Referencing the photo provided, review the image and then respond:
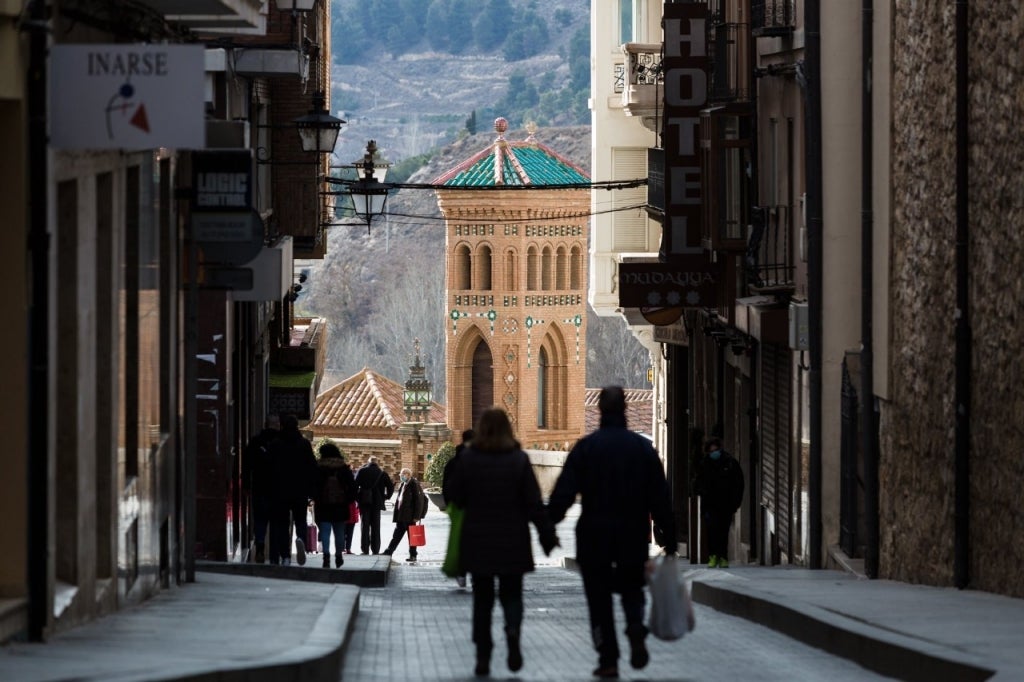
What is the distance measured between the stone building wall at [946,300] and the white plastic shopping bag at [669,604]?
389cm

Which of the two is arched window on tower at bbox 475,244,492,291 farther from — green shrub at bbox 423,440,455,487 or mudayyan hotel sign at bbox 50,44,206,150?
mudayyan hotel sign at bbox 50,44,206,150

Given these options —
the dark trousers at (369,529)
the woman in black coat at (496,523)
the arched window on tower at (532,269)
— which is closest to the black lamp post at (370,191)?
the dark trousers at (369,529)

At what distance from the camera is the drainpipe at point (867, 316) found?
55.6 feet

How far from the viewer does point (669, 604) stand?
9836mm

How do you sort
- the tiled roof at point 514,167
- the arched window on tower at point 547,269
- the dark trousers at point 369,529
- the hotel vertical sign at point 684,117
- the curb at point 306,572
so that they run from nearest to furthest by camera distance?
1. the curb at point 306,572
2. the hotel vertical sign at point 684,117
3. the dark trousers at point 369,529
4. the tiled roof at point 514,167
5. the arched window on tower at point 547,269

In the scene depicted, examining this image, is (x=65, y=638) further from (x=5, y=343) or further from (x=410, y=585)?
(x=410, y=585)

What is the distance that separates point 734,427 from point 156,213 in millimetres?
14490

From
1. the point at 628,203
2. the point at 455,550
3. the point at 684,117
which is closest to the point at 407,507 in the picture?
the point at 684,117

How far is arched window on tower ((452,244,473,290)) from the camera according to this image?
7694cm

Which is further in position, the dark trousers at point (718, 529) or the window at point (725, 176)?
the window at point (725, 176)

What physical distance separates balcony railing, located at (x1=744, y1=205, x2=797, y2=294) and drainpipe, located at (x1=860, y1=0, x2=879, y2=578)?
341 centimetres

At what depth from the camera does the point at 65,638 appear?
954 cm

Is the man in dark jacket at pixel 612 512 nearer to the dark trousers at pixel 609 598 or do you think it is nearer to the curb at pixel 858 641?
the dark trousers at pixel 609 598

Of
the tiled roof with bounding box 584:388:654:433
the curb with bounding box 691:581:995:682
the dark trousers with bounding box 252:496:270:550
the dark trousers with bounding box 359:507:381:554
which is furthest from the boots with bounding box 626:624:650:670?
the tiled roof with bounding box 584:388:654:433
